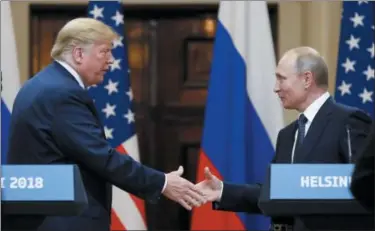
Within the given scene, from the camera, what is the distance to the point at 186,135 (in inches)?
261

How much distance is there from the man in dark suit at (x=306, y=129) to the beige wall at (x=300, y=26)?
82.0 inches

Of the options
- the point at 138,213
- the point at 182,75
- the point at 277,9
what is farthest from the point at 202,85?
the point at 138,213

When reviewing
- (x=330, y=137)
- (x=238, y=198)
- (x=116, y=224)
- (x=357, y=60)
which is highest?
(x=357, y=60)

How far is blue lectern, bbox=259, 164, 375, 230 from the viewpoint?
10.5ft

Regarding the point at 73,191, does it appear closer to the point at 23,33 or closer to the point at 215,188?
the point at 215,188

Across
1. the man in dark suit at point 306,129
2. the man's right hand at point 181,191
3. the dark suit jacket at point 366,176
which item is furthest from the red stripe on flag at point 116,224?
the dark suit jacket at point 366,176

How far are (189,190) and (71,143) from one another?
573 mm

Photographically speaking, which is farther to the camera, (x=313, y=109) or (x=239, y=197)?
(x=239, y=197)

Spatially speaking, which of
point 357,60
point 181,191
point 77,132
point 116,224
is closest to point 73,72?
point 77,132

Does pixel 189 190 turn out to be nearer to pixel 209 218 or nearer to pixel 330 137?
pixel 330 137

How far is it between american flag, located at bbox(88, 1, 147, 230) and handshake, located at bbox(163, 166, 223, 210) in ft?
5.43

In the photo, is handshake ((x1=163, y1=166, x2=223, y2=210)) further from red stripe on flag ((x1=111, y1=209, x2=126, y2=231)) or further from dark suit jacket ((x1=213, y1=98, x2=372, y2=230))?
red stripe on flag ((x1=111, y1=209, x2=126, y2=231))

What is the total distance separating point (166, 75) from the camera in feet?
21.7

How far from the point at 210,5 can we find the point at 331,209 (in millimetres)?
3500
